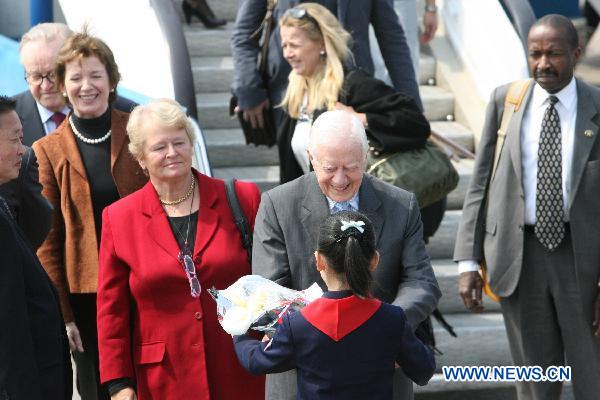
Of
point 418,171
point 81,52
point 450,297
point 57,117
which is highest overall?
point 81,52

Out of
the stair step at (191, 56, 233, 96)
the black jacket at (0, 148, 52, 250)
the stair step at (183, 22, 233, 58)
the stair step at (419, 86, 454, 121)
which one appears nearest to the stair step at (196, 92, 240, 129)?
the stair step at (191, 56, 233, 96)

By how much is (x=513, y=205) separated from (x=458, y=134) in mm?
3328

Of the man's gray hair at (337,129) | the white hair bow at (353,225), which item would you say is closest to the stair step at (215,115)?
the man's gray hair at (337,129)

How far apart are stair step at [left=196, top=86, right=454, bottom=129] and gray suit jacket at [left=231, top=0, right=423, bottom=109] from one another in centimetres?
225

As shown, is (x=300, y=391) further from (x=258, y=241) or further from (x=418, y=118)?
(x=418, y=118)

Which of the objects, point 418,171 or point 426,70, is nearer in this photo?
point 418,171

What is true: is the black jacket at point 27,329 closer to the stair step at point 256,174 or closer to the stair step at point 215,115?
the stair step at point 256,174

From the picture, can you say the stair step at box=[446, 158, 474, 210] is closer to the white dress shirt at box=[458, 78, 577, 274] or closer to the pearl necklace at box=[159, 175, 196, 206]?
the white dress shirt at box=[458, 78, 577, 274]

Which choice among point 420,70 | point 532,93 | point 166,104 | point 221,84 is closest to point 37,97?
point 166,104

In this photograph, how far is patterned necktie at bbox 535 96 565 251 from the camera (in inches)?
229

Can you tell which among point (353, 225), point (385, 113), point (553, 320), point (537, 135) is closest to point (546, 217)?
point (537, 135)

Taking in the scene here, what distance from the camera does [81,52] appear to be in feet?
18.8

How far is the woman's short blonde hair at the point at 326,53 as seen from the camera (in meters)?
6.26

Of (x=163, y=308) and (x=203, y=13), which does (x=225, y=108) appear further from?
(x=163, y=308)
